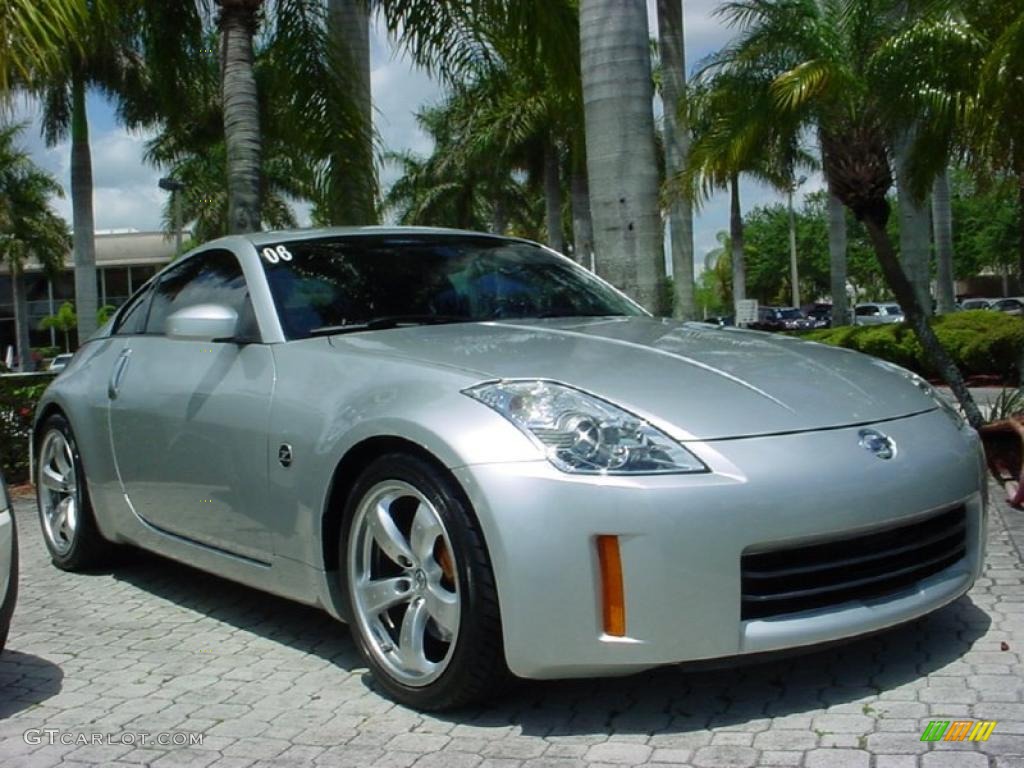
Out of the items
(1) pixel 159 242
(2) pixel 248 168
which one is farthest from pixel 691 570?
(1) pixel 159 242

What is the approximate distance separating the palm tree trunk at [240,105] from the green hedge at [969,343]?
370 inches

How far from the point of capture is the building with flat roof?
2263 inches

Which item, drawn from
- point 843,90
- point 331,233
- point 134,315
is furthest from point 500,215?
point 331,233

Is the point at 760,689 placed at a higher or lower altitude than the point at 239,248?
lower

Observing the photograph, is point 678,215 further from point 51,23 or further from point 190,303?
point 190,303

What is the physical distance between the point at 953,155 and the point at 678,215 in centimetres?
1156

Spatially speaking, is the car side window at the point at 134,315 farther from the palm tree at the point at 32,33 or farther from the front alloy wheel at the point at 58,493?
the palm tree at the point at 32,33

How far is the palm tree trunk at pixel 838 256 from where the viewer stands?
28047mm

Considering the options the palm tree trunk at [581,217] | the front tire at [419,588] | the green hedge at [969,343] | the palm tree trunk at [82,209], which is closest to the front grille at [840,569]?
the front tire at [419,588]

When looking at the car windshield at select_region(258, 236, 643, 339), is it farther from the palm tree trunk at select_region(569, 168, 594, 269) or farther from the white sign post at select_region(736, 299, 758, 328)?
the palm tree trunk at select_region(569, 168, 594, 269)

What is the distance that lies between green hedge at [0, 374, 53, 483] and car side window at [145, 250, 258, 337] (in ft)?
14.5

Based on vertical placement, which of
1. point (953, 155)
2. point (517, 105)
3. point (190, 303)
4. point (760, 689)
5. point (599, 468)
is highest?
point (517, 105)

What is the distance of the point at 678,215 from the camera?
2278 cm

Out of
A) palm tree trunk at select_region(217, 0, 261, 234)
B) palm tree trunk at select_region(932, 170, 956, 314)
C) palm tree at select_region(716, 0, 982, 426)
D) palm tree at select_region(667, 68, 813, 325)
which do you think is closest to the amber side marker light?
palm tree at select_region(716, 0, 982, 426)
